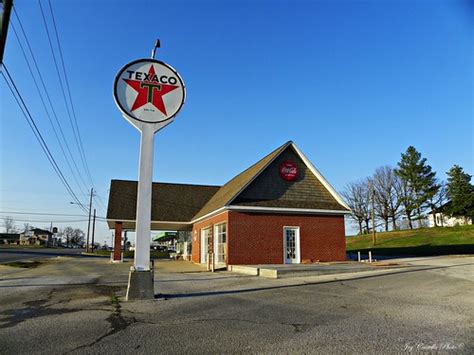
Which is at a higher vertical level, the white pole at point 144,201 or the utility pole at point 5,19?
the utility pole at point 5,19

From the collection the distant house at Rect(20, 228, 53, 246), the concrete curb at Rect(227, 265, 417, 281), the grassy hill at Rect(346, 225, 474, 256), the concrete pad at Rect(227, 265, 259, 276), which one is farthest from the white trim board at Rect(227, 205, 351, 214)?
the distant house at Rect(20, 228, 53, 246)

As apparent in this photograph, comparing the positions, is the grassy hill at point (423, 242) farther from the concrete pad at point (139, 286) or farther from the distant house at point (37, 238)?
the distant house at point (37, 238)

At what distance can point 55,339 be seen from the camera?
5656 millimetres

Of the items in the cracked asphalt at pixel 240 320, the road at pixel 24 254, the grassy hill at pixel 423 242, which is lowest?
the cracked asphalt at pixel 240 320

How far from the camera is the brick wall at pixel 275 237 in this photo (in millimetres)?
20391

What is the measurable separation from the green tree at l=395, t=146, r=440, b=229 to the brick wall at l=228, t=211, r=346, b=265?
4037cm

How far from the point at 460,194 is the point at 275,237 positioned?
42024mm

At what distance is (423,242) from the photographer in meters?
45.7

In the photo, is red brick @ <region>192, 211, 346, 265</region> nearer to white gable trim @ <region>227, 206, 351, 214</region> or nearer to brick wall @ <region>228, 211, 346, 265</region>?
brick wall @ <region>228, 211, 346, 265</region>

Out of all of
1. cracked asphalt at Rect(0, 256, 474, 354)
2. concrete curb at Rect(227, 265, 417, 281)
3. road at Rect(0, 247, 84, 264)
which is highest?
road at Rect(0, 247, 84, 264)

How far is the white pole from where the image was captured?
985 cm

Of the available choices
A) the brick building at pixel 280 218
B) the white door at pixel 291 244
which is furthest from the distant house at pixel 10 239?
the white door at pixel 291 244

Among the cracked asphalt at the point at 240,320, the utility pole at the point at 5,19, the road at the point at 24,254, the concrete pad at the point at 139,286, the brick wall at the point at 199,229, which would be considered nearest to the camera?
the cracked asphalt at the point at 240,320

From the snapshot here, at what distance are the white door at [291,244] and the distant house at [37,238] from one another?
12813 cm
